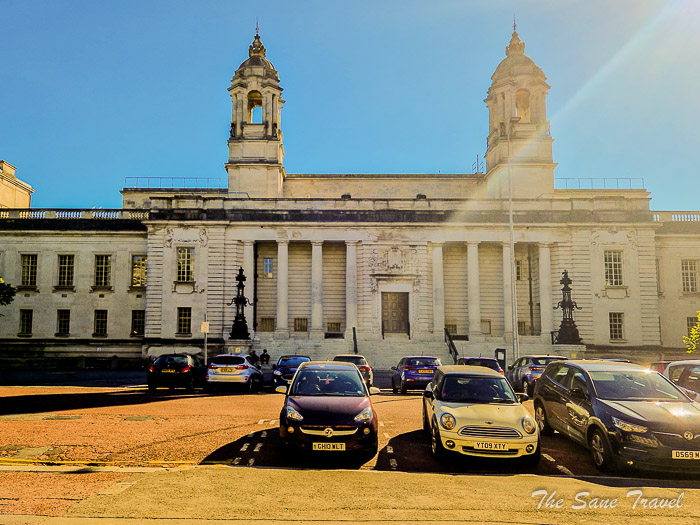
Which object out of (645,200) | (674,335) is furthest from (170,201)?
(674,335)

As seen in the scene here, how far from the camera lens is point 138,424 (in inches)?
506

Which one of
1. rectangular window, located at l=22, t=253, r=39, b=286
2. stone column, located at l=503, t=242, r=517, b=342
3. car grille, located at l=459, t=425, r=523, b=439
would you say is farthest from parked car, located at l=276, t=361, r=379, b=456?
rectangular window, located at l=22, t=253, r=39, b=286

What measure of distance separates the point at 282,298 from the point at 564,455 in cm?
2956

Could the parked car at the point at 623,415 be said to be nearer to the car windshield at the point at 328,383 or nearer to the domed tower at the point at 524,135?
the car windshield at the point at 328,383

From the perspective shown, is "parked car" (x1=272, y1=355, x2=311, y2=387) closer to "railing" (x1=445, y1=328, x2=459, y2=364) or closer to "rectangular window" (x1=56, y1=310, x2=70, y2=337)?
"railing" (x1=445, y1=328, x2=459, y2=364)

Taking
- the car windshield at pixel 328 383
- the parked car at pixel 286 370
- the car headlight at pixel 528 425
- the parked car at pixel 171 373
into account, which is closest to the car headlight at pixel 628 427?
the car headlight at pixel 528 425

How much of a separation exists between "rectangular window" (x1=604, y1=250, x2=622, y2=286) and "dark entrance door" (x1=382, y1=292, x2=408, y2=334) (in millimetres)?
14499

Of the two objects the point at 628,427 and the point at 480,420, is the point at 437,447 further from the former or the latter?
the point at 628,427

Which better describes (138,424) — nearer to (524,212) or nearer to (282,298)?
(282,298)

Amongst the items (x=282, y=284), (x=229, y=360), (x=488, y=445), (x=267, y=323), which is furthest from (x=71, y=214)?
(x=488, y=445)

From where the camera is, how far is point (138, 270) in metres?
42.3

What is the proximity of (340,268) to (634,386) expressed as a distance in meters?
31.6

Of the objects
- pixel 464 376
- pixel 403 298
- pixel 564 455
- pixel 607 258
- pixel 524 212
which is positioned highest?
pixel 524 212

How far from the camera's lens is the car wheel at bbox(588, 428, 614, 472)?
357 inches
